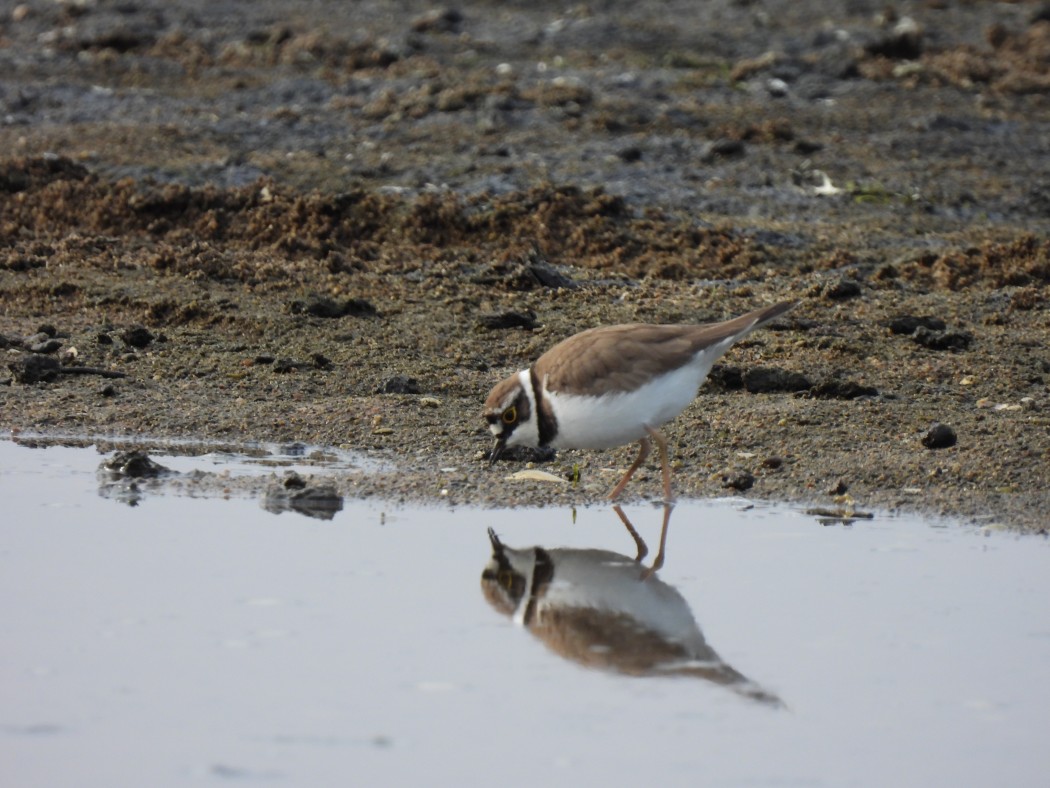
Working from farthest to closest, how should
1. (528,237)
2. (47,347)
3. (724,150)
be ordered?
(724,150), (528,237), (47,347)

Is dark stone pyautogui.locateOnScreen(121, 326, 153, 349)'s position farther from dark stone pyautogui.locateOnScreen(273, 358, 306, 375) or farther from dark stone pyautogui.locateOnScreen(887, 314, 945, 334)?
dark stone pyautogui.locateOnScreen(887, 314, 945, 334)

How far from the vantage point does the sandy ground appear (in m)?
8.03

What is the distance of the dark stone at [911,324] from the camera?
9391 millimetres

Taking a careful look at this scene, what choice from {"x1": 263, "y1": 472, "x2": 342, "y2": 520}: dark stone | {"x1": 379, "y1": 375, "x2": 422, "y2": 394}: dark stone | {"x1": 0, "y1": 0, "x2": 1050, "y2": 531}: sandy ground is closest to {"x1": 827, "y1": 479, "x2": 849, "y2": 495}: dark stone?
{"x1": 0, "y1": 0, "x2": 1050, "y2": 531}: sandy ground

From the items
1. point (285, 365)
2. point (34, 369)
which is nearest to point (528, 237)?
point (285, 365)

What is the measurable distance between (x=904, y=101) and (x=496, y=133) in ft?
13.5

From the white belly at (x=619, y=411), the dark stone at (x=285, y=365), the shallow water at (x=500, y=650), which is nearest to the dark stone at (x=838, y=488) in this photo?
the shallow water at (x=500, y=650)

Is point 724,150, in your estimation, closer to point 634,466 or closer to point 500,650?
point 634,466

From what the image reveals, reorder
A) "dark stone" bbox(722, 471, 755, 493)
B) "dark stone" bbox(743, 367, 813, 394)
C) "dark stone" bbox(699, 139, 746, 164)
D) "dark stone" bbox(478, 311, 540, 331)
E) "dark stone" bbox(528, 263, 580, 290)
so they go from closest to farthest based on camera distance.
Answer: "dark stone" bbox(722, 471, 755, 493), "dark stone" bbox(743, 367, 813, 394), "dark stone" bbox(478, 311, 540, 331), "dark stone" bbox(528, 263, 580, 290), "dark stone" bbox(699, 139, 746, 164)

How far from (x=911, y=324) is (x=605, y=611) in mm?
4266

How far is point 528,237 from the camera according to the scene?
11172mm

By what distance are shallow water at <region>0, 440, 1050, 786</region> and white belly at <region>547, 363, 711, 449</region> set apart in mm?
335

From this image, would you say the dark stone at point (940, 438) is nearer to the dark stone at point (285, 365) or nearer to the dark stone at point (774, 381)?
the dark stone at point (774, 381)

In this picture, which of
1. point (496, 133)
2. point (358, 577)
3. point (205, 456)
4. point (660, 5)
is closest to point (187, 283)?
point (205, 456)
